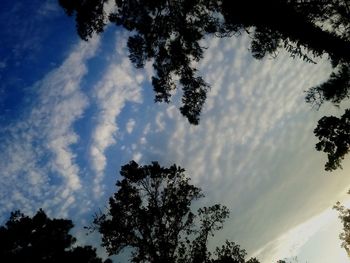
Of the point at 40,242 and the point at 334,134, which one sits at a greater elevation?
the point at 40,242

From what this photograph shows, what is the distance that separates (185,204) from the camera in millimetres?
25312

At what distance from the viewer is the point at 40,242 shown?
76.8 feet

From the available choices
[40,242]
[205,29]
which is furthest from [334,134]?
[40,242]

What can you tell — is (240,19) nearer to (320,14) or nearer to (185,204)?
(320,14)

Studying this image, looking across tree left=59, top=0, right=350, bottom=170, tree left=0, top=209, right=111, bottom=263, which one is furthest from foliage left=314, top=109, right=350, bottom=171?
tree left=0, top=209, right=111, bottom=263

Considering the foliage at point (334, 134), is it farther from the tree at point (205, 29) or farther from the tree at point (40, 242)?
the tree at point (40, 242)

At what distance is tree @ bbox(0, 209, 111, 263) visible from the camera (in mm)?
22281

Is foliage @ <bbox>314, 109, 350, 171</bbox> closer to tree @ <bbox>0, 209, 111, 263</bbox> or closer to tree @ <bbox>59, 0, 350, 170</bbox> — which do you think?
tree @ <bbox>59, 0, 350, 170</bbox>

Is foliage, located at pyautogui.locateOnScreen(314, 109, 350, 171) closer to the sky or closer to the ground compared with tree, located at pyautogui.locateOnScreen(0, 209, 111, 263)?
closer to the ground

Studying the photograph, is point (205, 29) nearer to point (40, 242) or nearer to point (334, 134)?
point (334, 134)

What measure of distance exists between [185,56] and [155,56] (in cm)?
124

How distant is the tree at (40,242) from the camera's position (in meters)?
22.3

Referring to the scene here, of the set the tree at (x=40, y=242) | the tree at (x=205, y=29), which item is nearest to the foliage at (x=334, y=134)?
the tree at (x=205, y=29)

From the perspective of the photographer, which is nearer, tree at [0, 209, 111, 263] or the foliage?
the foliage
